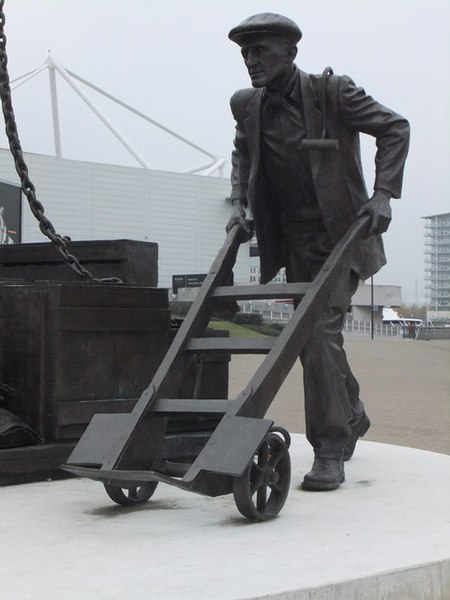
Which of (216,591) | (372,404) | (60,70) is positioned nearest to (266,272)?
(216,591)

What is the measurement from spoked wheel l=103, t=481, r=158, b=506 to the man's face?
1.96 metres

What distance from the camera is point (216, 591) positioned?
2811 mm

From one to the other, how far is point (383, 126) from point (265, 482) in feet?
6.01

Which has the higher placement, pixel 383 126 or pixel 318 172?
pixel 383 126

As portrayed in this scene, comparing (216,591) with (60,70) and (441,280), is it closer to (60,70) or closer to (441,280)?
(60,70)

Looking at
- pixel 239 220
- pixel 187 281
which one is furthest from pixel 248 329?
pixel 239 220

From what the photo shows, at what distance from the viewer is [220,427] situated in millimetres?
3684

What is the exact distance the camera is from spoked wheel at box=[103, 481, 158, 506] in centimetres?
400

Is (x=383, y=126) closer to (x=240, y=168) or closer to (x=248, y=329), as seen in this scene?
(x=240, y=168)

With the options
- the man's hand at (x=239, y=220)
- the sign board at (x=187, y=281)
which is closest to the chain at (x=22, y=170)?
the man's hand at (x=239, y=220)

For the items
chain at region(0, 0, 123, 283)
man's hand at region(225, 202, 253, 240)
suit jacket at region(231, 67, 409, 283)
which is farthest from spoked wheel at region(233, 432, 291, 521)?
chain at region(0, 0, 123, 283)

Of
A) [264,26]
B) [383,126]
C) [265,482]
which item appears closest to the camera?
[265,482]

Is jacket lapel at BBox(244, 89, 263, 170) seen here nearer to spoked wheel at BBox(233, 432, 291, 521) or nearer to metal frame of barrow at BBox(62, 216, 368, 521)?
metal frame of barrow at BBox(62, 216, 368, 521)

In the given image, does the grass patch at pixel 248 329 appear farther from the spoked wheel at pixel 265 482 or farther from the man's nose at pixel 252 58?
the spoked wheel at pixel 265 482
